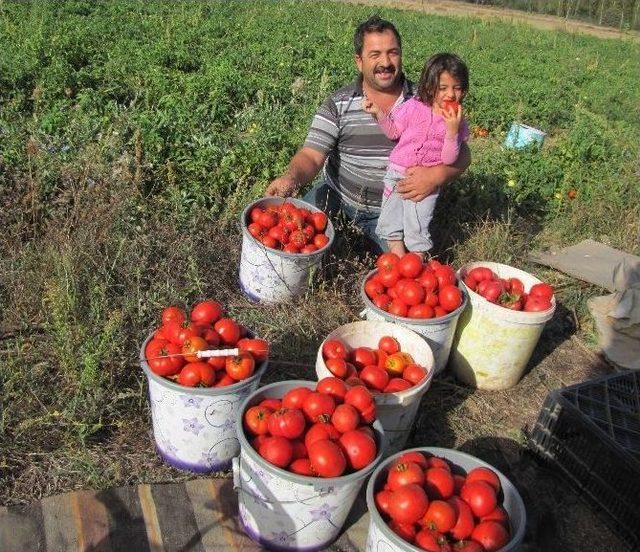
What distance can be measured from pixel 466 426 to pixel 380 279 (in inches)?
35.1

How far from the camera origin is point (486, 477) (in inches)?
89.9

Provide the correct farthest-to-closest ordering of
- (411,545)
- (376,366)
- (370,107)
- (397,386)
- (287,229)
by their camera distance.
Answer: (370,107), (287,229), (376,366), (397,386), (411,545)

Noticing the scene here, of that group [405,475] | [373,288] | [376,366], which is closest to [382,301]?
[373,288]

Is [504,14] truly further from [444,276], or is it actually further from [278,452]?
[278,452]

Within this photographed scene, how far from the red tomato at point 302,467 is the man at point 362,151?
6.42 feet

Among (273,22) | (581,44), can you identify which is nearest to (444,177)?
(273,22)

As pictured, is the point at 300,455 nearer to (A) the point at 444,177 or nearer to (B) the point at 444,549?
(B) the point at 444,549

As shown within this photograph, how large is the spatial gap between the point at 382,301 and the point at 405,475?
47.5 inches

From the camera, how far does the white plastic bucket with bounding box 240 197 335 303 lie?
3625mm

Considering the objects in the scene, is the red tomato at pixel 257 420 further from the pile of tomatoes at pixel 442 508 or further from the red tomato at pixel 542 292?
the red tomato at pixel 542 292

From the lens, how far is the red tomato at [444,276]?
330cm

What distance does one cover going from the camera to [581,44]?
62.5ft

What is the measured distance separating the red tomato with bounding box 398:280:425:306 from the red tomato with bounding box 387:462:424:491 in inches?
42.6

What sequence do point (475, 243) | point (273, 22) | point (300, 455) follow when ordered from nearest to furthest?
1. point (300, 455)
2. point (475, 243)
3. point (273, 22)
